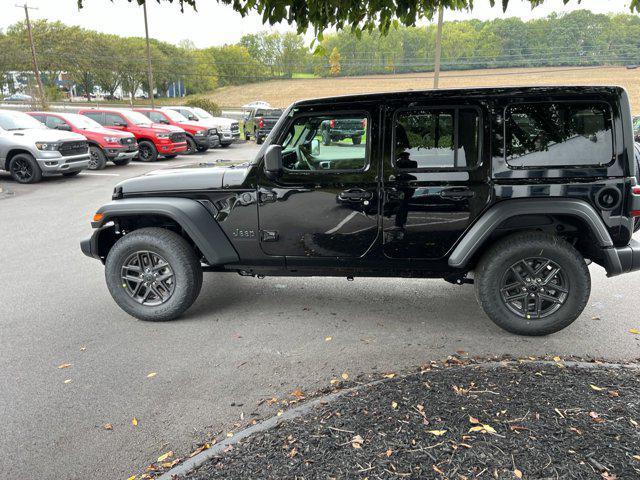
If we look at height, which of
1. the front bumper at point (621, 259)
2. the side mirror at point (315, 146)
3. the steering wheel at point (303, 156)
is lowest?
the front bumper at point (621, 259)

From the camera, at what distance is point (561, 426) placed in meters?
2.49

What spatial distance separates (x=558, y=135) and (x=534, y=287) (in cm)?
122

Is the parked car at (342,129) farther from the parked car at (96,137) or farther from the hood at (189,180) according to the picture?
the parked car at (96,137)

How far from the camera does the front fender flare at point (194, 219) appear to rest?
4.30 m

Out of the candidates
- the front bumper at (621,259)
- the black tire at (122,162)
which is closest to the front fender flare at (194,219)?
the front bumper at (621,259)

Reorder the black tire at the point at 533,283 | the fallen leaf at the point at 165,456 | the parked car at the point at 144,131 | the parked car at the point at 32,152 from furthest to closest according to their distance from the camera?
the parked car at the point at 144,131 < the parked car at the point at 32,152 < the black tire at the point at 533,283 < the fallen leaf at the point at 165,456

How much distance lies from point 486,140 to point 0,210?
9372mm

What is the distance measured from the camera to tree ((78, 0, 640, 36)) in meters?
3.25

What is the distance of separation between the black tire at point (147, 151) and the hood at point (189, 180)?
1399cm

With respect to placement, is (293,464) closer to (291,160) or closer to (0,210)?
(291,160)

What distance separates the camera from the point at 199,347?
4.07 m

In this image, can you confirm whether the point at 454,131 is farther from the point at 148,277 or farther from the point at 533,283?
the point at 148,277

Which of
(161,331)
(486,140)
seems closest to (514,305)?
(486,140)

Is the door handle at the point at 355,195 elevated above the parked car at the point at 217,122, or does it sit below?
below
